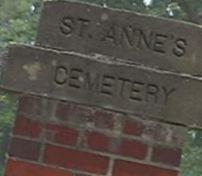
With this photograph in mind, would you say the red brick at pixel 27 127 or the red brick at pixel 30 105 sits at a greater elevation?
the red brick at pixel 30 105

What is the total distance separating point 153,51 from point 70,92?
0.31m

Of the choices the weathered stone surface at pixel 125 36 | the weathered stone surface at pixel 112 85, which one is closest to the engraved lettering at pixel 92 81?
the weathered stone surface at pixel 112 85

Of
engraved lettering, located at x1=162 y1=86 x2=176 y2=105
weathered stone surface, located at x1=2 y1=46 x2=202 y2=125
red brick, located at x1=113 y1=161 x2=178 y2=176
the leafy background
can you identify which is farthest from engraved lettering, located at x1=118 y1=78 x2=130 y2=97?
the leafy background

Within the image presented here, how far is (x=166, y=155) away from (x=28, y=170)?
0.45m

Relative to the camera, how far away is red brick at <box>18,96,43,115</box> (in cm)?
223

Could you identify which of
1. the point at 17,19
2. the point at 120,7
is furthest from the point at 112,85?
the point at 120,7

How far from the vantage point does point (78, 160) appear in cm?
218

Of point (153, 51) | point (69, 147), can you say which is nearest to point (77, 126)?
point (69, 147)

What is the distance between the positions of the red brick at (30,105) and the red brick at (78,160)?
0.15 metres

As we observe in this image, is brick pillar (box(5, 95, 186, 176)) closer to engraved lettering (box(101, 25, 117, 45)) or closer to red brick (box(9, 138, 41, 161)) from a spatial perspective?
red brick (box(9, 138, 41, 161))

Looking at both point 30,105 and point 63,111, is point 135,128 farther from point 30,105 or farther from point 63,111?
point 30,105

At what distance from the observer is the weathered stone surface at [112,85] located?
2199mm

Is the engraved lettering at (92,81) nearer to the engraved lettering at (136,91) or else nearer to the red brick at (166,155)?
the engraved lettering at (136,91)

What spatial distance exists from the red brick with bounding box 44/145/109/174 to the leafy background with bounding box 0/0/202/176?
32.5 ft
